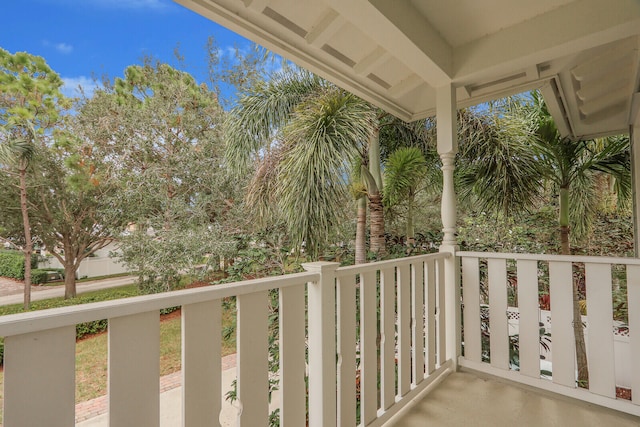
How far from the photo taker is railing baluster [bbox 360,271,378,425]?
1.35 m

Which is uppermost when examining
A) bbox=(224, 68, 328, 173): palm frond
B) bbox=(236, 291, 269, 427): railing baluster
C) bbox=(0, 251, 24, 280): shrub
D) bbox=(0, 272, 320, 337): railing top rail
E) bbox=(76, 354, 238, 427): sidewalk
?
bbox=(224, 68, 328, 173): palm frond

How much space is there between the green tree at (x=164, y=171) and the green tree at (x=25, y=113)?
0.71 meters

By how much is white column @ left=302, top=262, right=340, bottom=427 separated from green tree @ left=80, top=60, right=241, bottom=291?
425 cm

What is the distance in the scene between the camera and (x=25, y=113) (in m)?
5.46

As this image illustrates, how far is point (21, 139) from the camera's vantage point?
5453 millimetres

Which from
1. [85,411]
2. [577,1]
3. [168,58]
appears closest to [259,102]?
[577,1]

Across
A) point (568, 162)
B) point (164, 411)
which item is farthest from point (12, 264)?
point (568, 162)

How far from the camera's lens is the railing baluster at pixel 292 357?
1.03 m

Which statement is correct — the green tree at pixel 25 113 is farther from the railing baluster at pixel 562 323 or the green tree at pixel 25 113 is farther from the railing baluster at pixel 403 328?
the railing baluster at pixel 562 323

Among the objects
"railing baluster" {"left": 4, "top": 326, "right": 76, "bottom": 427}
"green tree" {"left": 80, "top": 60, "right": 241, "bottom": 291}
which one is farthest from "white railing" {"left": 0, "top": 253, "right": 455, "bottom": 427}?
"green tree" {"left": 80, "top": 60, "right": 241, "bottom": 291}

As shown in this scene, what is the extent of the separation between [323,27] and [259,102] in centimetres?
250

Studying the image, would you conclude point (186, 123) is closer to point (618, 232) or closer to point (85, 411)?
point (85, 411)

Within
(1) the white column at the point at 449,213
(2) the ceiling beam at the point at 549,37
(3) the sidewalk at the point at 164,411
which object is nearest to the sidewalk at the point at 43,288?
(3) the sidewalk at the point at 164,411

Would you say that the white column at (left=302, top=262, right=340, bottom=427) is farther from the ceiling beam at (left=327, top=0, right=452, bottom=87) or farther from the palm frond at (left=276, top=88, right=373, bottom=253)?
the palm frond at (left=276, top=88, right=373, bottom=253)
